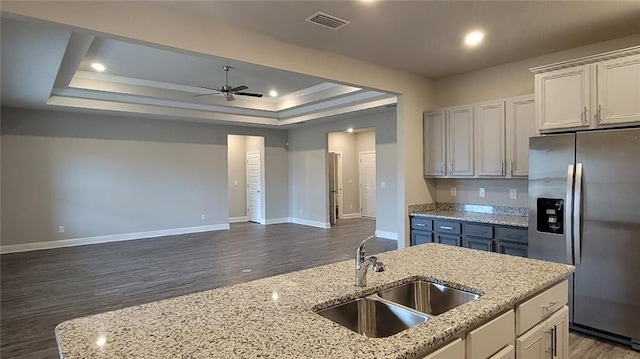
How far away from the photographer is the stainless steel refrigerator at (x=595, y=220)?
291 centimetres

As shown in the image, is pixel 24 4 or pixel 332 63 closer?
pixel 24 4

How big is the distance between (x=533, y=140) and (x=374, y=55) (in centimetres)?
189

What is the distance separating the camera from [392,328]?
1.64 meters

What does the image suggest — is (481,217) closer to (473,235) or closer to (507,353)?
(473,235)

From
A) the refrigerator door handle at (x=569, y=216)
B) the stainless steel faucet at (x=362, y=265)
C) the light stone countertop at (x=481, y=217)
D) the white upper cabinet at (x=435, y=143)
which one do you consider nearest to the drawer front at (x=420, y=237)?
the light stone countertop at (x=481, y=217)

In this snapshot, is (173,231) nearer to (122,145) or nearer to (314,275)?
(122,145)

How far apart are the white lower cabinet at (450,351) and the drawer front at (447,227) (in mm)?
3091

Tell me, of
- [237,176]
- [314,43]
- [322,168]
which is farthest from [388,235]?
[237,176]

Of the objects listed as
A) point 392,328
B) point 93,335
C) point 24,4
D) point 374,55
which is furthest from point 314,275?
point 374,55

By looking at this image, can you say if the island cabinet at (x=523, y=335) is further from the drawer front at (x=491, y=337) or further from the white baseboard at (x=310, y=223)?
the white baseboard at (x=310, y=223)

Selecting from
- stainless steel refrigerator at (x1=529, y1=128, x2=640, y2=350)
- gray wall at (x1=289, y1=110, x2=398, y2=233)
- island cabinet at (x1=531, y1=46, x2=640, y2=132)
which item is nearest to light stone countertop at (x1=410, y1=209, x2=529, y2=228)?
stainless steel refrigerator at (x1=529, y1=128, x2=640, y2=350)

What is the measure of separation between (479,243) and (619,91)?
1.93 metres

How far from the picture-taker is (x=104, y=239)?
25.3 feet

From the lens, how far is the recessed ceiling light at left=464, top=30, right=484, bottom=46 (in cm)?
354
